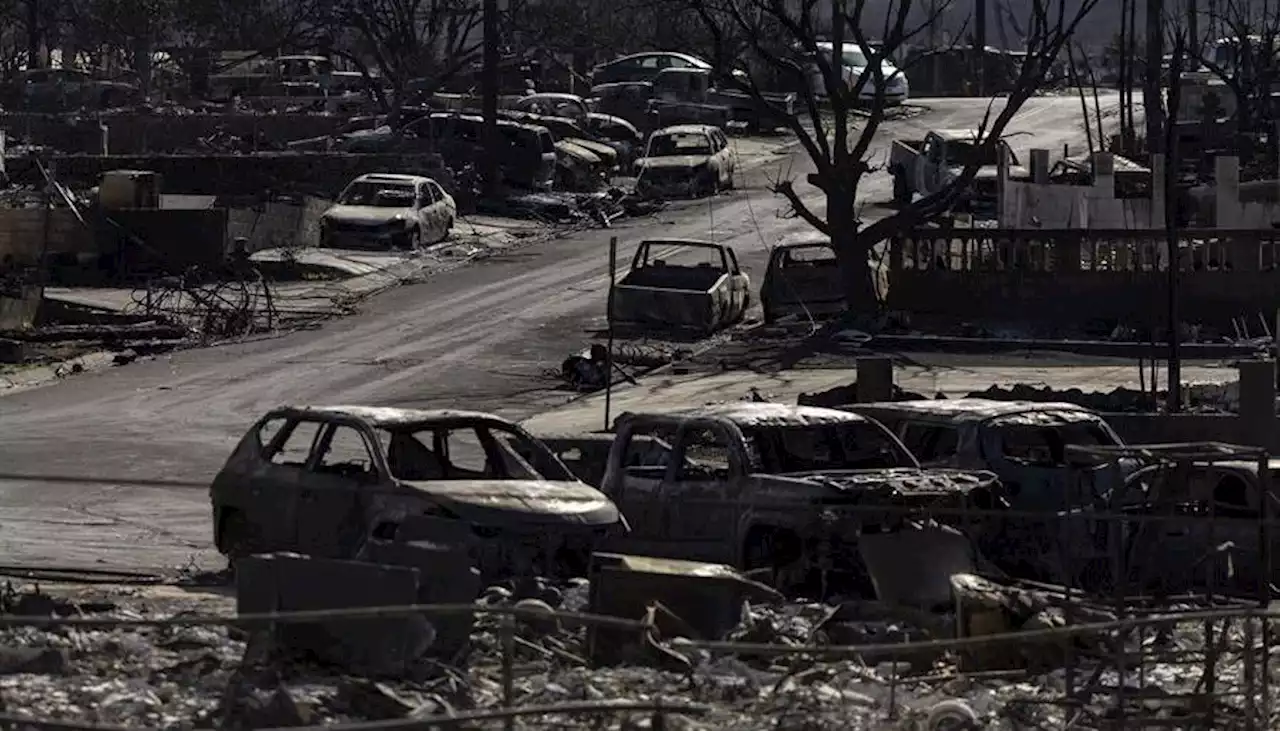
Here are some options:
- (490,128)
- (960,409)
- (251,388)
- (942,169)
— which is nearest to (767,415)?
(960,409)

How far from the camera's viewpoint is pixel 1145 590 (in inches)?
619

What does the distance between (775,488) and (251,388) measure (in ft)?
45.1

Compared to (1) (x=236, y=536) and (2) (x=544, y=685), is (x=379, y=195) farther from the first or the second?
(2) (x=544, y=685)

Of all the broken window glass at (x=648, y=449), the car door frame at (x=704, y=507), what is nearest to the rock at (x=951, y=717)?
the car door frame at (x=704, y=507)

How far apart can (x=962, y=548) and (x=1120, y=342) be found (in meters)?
16.9

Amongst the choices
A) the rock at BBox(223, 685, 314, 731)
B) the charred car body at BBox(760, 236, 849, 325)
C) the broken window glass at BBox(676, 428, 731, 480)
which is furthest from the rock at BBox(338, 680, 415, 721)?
the charred car body at BBox(760, 236, 849, 325)

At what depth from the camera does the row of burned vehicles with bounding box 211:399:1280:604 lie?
15523 millimetres

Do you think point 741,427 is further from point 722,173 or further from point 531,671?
point 722,173

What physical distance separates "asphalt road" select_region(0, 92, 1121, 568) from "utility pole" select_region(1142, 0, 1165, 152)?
6375mm

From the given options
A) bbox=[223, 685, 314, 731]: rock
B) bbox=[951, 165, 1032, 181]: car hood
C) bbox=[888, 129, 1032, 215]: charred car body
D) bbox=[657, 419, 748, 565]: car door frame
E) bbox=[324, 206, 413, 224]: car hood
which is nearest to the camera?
bbox=[223, 685, 314, 731]: rock

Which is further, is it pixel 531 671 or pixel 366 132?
pixel 366 132

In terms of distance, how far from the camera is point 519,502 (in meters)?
15.7

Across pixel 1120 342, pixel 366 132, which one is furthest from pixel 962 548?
pixel 366 132

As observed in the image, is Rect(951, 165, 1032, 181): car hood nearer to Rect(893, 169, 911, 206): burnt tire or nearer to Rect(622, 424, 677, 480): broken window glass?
Rect(893, 169, 911, 206): burnt tire
